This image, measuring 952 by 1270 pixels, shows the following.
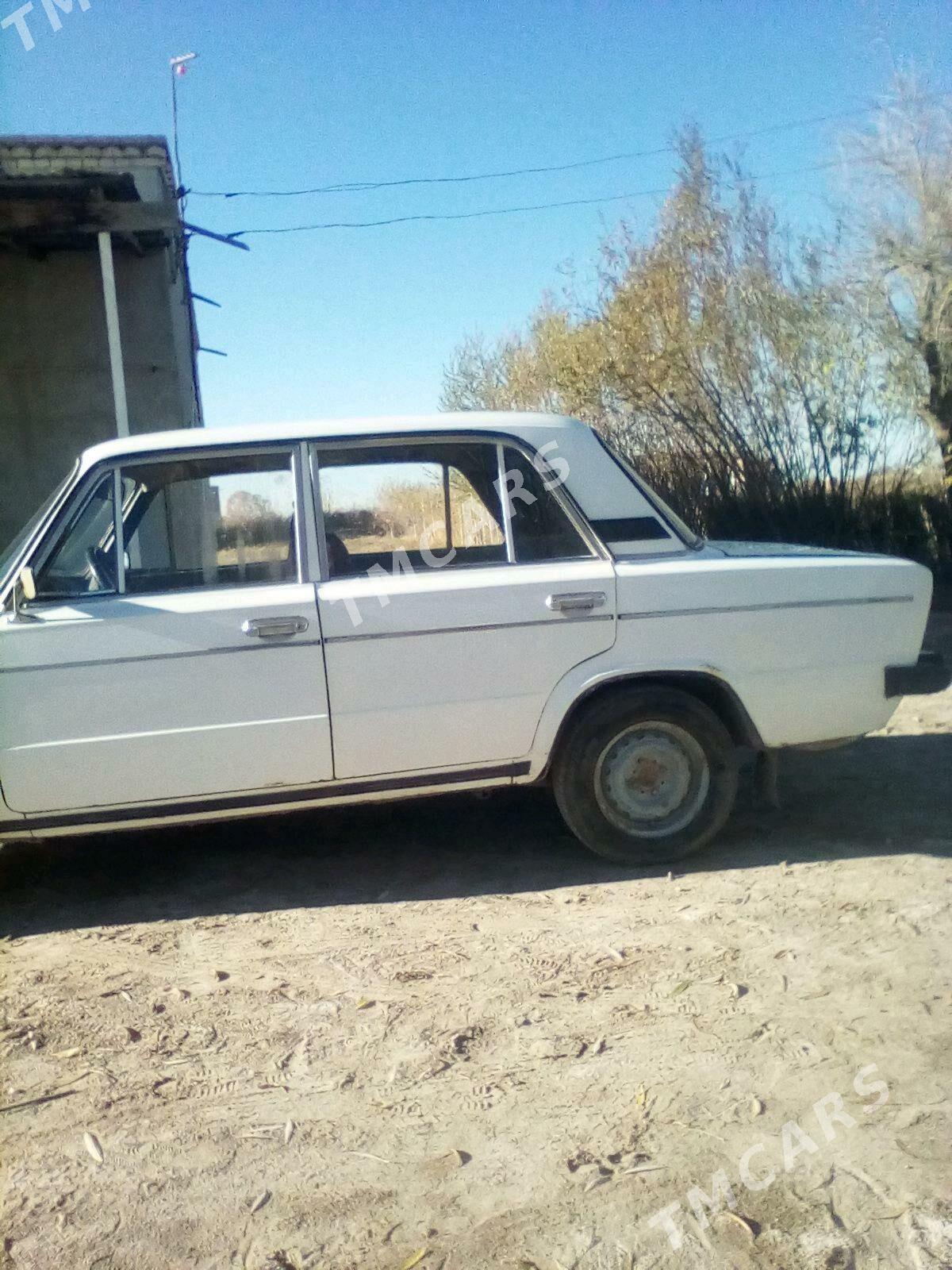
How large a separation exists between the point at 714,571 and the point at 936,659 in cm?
101

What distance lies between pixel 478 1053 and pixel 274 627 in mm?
1662

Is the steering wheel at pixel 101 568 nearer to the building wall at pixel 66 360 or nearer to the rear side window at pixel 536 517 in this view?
the rear side window at pixel 536 517

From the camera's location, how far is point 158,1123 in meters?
2.54

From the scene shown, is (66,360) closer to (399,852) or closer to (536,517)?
(399,852)

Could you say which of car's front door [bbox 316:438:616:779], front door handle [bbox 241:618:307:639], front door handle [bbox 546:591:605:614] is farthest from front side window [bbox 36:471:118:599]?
front door handle [bbox 546:591:605:614]

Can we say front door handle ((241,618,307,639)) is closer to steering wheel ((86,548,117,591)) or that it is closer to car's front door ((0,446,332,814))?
car's front door ((0,446,332,814))

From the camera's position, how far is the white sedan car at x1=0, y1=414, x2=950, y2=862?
366 cm

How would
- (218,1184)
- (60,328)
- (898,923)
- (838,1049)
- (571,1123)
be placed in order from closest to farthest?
(218,1184), (571,1123), (838,1049), (898,923), (60,328)

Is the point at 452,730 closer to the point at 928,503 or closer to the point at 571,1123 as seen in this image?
the point at 571,1123

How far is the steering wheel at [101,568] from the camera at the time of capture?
3.76 meters

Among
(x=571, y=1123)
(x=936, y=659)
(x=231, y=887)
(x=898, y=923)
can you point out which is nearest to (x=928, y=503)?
(x=936, y=659)

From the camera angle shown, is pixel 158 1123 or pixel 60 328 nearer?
pixel 158 1123

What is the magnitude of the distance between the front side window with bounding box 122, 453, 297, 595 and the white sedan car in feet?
0.04

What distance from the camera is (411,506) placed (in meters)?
4.25
